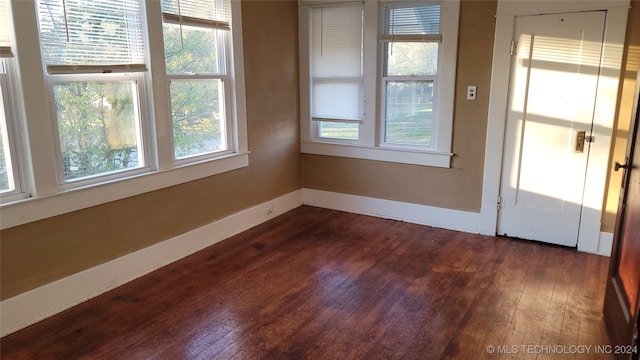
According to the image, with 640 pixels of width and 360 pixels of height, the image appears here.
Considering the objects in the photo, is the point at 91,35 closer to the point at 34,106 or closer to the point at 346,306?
→ the point at 34,106

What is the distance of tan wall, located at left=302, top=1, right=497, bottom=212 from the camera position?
3.90 m

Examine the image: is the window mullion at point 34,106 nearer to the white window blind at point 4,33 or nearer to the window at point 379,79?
the white window blind at point 4,33

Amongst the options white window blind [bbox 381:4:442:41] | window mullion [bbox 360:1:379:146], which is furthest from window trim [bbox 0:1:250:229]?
white window blind [bbox 381:4:442:41]

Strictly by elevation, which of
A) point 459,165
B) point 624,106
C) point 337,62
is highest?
point 337,62

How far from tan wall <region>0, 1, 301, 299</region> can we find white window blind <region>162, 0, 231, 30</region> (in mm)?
263

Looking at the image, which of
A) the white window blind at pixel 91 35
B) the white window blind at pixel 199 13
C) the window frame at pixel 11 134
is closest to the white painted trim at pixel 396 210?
the white window blind at pixel 199 13

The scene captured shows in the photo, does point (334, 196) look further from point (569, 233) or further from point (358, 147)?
point (569, 233)

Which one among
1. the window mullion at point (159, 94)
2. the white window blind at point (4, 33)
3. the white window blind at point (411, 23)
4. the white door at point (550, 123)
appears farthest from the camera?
the white window blind at point (411, 23)

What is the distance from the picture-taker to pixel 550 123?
3752 mm

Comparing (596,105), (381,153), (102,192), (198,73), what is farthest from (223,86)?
(596,105)

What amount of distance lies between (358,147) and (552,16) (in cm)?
204

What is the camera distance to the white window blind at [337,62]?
4492 mm

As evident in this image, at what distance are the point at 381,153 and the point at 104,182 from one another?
8.45 feet

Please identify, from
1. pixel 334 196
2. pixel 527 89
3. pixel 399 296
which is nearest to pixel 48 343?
pixel 399 296
